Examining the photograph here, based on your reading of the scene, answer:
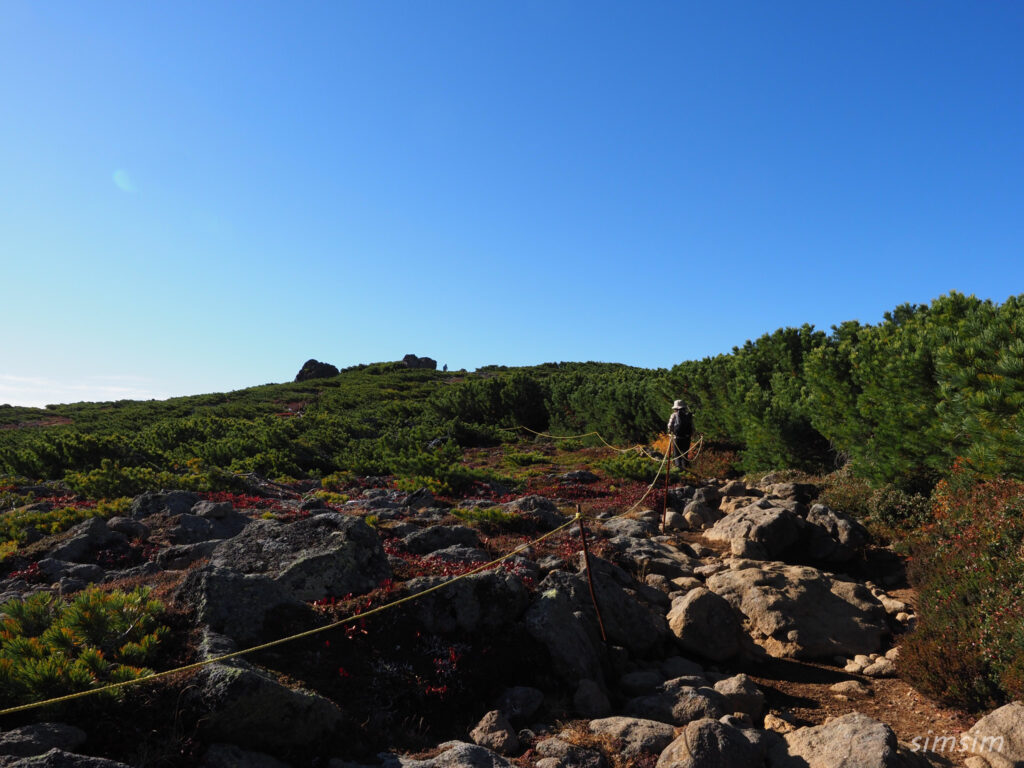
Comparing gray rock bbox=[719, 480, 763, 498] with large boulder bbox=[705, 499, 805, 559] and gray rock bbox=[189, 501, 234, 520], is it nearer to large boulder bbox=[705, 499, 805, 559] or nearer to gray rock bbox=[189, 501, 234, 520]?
large boulder bbox=[705, 499, 805, 559]

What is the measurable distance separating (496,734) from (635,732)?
1.10m

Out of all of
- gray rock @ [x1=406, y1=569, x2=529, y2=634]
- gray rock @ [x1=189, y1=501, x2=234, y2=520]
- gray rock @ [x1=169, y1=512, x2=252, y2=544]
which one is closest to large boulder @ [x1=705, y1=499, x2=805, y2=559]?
gray rock @ [x1=406, y1=569, x2=529, y2=634]

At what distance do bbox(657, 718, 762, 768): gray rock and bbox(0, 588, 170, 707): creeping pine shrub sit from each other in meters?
3.65

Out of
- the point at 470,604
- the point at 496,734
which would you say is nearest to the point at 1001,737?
the point at 496,734

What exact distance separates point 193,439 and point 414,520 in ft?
58.8

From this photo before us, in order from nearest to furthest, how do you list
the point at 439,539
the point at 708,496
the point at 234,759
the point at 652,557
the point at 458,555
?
the point at 234,759 → the point at 458,555 → the point at 439,539 → the point at 652,557 → the point at 708,496

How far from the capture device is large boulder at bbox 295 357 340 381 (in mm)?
77188

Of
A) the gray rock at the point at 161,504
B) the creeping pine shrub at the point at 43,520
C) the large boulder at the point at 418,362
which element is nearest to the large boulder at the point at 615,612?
the gray rock at the point at 161,504

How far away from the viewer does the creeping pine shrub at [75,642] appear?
354 centimetres

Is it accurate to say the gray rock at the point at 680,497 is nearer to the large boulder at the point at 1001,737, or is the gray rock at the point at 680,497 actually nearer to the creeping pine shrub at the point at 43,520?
the large boulder at the point at 1001,737

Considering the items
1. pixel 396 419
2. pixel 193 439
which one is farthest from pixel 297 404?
pixel 193 439

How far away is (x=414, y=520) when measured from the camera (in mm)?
10273

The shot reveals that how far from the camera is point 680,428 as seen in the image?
686 inches

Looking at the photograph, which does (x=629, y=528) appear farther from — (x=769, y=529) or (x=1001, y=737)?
(x=1001, y=737)
